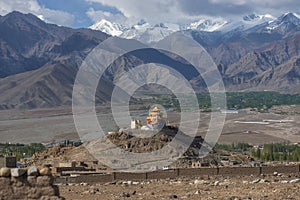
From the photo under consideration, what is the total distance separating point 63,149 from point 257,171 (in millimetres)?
21069

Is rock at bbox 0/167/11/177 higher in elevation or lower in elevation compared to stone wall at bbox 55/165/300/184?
higher

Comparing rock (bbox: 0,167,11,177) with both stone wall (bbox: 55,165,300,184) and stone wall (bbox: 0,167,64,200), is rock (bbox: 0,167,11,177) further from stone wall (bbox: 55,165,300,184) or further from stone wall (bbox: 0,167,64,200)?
stone wall (bbox: 55,165,300,184)

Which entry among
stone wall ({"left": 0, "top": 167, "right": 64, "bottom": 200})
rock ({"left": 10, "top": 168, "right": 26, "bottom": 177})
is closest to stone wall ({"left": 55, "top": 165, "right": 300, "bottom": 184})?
stone wall ({"left": 0, "top": 167, "right": 64, "bottom": 200})

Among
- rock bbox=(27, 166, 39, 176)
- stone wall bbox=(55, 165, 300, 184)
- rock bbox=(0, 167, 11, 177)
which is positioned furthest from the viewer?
stone wall bbox=(55, 165, 300, 184)

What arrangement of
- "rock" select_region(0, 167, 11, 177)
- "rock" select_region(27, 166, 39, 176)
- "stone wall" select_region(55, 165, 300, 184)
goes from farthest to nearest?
"stone wall" select_region(55, 165, 300, 184), "rock" select_region(0, 167, 11, 177), "rock" select_region(27, 166, 39, 176)

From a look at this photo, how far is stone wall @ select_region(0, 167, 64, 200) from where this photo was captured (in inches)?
412

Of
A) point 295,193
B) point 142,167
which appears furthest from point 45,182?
point 142,167

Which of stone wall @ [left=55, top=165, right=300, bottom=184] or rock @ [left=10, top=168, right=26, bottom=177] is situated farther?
stone wall @ [left=55, top=165, right=300, bottom=184]

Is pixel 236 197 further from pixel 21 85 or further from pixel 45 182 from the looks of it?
pixel 21 85

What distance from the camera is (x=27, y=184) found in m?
10.5

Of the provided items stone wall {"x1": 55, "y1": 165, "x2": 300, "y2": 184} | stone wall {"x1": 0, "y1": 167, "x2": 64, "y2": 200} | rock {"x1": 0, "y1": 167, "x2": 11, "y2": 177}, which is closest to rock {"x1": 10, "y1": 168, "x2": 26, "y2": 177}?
stone wall {"x1": 0, "y1": 167, "x2": 64, "y2": 200}

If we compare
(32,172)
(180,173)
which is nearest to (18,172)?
(32,172)

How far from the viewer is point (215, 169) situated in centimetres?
2581

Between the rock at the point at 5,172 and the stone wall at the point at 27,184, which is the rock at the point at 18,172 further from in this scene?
the rock at the point at 5,172
